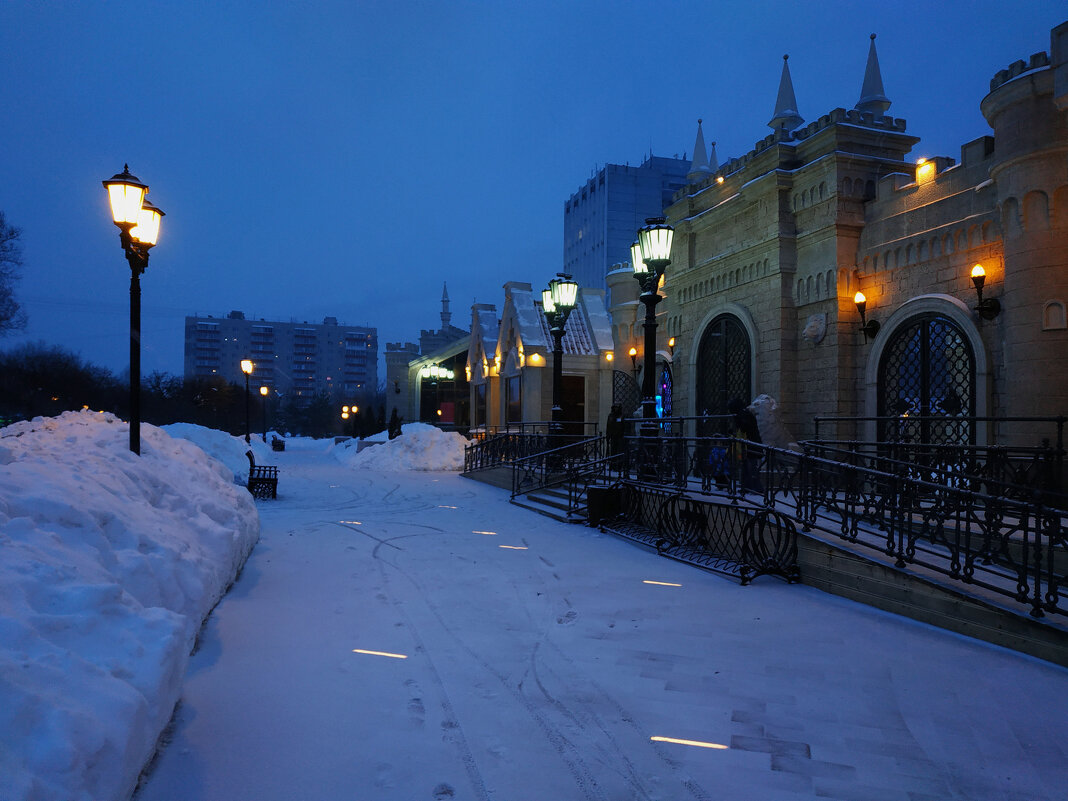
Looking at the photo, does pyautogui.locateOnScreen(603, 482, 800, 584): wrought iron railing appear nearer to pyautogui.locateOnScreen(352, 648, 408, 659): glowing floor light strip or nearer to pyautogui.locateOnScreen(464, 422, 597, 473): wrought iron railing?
pyautogui.locateOnScreen(352, 648, 408, 659): glowing floor light strip

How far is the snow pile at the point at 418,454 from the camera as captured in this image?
26219mm

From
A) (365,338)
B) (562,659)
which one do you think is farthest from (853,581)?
(365,338)

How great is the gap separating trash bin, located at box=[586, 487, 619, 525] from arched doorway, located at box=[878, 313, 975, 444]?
5065mm

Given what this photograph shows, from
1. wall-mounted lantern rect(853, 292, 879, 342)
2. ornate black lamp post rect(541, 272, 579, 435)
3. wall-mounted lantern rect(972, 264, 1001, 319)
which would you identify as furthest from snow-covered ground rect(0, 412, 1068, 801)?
ornate black lamp post rect(541, 272, 579, 435)

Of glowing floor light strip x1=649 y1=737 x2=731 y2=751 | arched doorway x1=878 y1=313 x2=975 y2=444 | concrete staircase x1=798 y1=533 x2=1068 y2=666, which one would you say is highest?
arched doorway x1=878 y1=313 x2=975 y2=444

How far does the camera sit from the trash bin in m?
11.9

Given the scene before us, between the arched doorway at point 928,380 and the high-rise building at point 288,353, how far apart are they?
4528 inches

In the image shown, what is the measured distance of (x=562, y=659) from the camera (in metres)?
5.18

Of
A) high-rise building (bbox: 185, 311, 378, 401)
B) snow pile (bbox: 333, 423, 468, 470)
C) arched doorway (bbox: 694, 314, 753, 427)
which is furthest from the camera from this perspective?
high-rise building (bbox: 185, 311, 378, 401)

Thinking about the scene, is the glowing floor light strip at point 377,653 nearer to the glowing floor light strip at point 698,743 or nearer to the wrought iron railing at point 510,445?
the glowing floor light strip at point 698,743

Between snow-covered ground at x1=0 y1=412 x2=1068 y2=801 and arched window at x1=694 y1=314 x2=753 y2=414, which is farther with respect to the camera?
arched window at x1=694 y1=314 x2=753 y2=414

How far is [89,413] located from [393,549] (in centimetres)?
591

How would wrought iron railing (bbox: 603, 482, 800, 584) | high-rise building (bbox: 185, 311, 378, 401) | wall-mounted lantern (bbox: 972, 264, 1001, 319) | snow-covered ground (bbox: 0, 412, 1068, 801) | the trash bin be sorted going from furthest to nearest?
1. high-rise building (bbox: 185, 311, 378, 401)
2. the trash bin
3. wall-mounted lantern (bbox: 972, 264, 1001, 319)
4. wrought iron railing (bbox: 603, 482, 800, 584)
5. snow-covered ground (bbox: 0, 412, 1068, 801)

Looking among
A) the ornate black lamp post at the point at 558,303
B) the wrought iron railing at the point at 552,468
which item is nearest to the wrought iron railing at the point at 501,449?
the wrought iron railing at the point at 552,468
